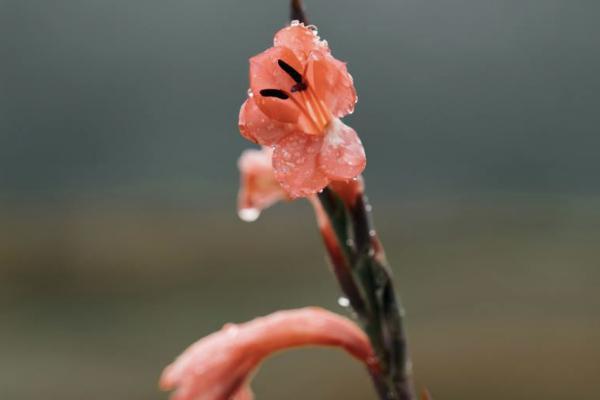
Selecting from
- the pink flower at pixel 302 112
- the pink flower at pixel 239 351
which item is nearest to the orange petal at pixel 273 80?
the pink flower at pixel 302 112

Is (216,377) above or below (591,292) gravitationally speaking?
above

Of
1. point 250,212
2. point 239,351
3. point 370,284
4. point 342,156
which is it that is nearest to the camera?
point 342,156

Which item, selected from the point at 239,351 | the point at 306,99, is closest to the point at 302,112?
the point at 306,99

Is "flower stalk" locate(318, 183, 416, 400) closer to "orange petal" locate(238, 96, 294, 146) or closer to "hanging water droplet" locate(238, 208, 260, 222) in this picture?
"orange petal" locate(238, 96, 294, 146)

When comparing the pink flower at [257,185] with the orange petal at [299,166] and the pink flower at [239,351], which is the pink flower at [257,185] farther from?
the orange petal at [299,166]

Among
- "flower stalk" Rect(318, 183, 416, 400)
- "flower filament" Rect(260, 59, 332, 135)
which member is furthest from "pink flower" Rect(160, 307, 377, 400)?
"flower filament" Rect(260, 59, 332, 135)

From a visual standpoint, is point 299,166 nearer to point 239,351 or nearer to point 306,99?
point 306,99

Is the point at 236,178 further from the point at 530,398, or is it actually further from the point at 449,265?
the point at 530,398

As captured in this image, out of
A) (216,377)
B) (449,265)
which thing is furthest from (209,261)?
(216,377)
